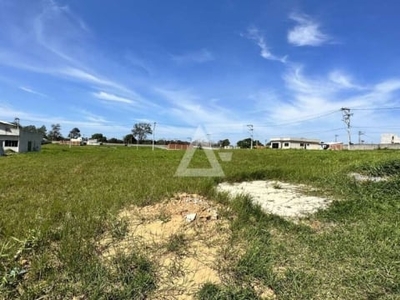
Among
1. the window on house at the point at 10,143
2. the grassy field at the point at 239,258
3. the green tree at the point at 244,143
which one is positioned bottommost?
the grassy field at the point at 239,258

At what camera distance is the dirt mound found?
3.05 metres

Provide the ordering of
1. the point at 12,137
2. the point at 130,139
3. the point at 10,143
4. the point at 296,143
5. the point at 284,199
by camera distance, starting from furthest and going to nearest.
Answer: the point at 130,139, the point at 296,143, the point at 10,143, the point at 12,137, the point at 284,199

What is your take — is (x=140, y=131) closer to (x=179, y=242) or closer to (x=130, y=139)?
(x=130, y=139)

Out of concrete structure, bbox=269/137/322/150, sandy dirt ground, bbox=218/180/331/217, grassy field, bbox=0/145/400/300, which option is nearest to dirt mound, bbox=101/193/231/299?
grassy field, bbox=0/145/400/300

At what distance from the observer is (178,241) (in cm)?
367

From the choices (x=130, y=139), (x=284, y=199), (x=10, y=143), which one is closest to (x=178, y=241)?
(x=284, y=199)

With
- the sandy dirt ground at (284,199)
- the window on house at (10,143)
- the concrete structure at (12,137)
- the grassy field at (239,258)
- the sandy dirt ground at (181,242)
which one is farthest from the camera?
the window on house at (10,143)

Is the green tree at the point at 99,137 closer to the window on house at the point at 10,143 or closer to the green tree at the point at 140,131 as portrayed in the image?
the green tree at the point at 140,131

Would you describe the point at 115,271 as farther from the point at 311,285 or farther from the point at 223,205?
the point at 223,205

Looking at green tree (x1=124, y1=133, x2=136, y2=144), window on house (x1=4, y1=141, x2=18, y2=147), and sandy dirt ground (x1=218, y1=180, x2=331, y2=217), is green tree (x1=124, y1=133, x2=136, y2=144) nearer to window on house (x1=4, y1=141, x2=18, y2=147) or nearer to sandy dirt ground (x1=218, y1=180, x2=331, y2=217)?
window on house (x1=4, y1=141, x2=18, y2=147)

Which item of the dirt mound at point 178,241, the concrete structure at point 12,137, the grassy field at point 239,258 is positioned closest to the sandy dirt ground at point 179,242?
the dirt mound at point 178,241

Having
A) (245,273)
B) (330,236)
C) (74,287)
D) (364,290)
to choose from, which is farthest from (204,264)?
(330,236)

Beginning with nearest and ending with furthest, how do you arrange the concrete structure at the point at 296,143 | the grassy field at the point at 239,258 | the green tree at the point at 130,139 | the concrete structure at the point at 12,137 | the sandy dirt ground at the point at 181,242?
1. the grassy field at the point at 239,258
2. the sandy dirt ground at the point at 181,242
3. the concrete structure at the point at 12,137
4. the concrete structure at the point at 296,143
5. the green tree at the point at 130,139

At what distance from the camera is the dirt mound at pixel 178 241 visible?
120 inches
